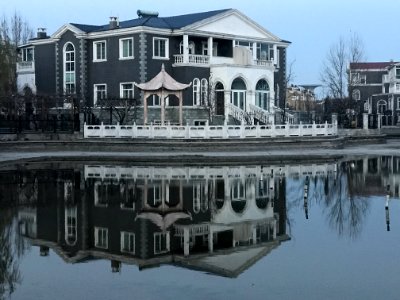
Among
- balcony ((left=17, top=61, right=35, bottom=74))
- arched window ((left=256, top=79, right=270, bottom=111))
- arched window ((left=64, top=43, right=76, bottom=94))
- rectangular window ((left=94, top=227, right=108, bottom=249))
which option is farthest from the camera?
balcony ((left=17, top=61, right=35, bottom=74))

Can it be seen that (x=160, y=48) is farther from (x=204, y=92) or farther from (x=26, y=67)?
(x=26, y=67)

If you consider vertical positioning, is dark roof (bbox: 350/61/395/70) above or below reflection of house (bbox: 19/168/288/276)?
above

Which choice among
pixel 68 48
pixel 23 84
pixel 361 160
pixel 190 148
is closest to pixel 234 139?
pixel 190 148

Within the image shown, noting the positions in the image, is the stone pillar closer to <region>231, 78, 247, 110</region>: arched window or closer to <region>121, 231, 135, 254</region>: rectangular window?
<region>231, 78, 247, 110</region>: arched window

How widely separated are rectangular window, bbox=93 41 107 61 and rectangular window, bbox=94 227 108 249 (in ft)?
117

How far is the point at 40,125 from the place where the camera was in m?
43.8

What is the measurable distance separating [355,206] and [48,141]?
26386mm

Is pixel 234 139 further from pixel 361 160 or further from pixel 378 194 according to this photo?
pixel 378 194

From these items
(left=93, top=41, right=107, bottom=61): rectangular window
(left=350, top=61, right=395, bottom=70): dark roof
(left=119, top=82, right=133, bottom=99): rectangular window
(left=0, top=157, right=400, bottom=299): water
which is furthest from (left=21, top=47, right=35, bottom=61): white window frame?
(left=350, top=61, right=395, bottom=70): dark roof

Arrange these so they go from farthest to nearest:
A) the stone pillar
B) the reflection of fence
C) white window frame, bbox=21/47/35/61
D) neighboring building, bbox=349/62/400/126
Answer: neighboring building, bbox=349/62/400/126, the stone pillar, white window frame, bbox=21/47/35/61, the reflection of fence

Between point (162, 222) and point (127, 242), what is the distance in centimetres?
236

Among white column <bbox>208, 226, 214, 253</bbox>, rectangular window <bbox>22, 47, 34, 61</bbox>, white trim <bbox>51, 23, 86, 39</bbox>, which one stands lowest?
white column <bbox>208, 226, 214, 253</bbox>

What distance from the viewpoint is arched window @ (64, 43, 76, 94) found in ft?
166

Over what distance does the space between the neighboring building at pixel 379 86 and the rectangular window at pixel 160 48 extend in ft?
139
